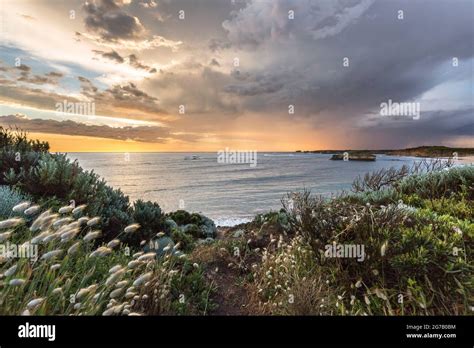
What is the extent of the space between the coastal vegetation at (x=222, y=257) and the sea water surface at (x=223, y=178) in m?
0.42

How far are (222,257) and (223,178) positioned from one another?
3.66 meters

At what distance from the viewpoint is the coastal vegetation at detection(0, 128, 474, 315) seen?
10.6 ft

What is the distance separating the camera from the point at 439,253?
160 inches

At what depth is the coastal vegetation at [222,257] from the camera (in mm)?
3242

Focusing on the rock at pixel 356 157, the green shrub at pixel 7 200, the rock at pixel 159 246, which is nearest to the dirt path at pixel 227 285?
the rock at pixel 159 246

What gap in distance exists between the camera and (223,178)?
9281mm

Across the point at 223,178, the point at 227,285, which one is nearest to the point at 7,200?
the point at 227,285

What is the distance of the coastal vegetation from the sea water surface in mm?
416

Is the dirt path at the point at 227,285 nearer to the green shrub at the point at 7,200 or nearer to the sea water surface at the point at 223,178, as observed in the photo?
the sea water surface at the point at 223,178

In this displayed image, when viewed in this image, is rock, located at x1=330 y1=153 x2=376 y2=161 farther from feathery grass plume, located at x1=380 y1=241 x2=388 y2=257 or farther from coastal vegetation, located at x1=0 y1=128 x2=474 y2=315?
feathery grass plume, located at x1=380 y1=241 x2=388 y2=257

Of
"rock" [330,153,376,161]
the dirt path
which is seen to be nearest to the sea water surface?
"rock" [330,153,376,161]

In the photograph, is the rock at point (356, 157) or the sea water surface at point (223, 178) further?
the rock at point (356, 157)

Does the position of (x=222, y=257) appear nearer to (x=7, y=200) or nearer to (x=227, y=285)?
(x=227, y=285)
